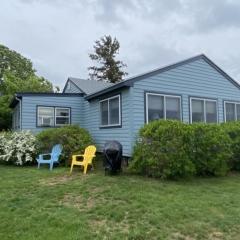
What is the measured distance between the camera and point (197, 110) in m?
13.2

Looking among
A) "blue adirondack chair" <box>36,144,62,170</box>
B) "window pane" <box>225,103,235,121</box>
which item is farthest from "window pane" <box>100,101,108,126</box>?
"window pane" <box>225,103,235,121</box>

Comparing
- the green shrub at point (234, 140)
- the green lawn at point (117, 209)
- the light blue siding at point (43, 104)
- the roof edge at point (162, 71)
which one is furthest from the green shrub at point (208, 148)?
the light blue siding at point (43, 104)

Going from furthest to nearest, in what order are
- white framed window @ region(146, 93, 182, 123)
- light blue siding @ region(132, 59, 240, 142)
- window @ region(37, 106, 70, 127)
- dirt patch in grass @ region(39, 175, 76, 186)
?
window @ region(37, 106, 70, 127) < white framed window @ region(146, 93, 182, 123) < light blue siding @ region(132, 59, 240, 142) < dirt patch in grass @ region(39, 175, 76, 186)

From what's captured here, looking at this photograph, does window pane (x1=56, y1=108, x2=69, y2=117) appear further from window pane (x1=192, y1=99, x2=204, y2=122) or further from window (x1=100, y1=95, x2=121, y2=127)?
window pane (x1=192, y1=99, x2=204, y2=122)

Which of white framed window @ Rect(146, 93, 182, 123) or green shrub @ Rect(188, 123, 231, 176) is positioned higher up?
white framed window @ Rect(146, 93, 182, 123)

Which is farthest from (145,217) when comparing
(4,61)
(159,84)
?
(4,61)

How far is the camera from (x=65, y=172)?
10172mm

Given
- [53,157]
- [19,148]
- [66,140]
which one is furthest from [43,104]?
[53,157]

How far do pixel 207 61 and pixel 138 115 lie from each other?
14.9 feet

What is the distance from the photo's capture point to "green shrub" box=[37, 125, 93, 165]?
12.0 metres

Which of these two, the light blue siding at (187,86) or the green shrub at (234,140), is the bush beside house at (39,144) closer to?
the light blue siding at (187,86)

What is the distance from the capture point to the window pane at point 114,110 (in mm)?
12242

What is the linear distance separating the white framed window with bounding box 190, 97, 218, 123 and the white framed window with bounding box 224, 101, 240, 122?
698 millimetres

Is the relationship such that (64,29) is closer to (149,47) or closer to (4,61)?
(149,47)
